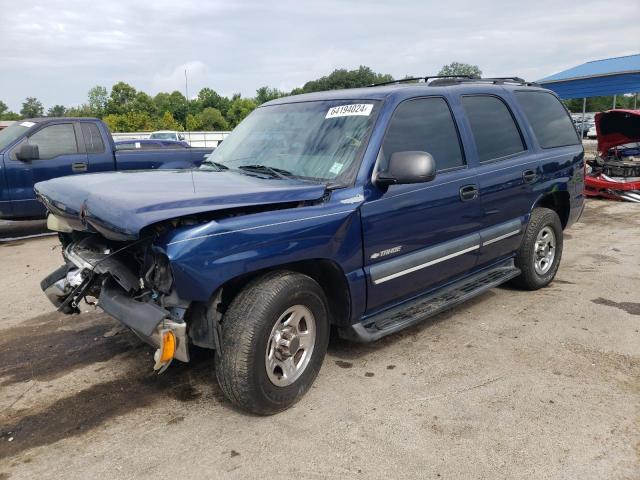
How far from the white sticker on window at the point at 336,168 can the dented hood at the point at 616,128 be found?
377 inches

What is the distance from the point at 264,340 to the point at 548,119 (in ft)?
13.0

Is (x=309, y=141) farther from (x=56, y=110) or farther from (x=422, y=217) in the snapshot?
(x=56, y=110)

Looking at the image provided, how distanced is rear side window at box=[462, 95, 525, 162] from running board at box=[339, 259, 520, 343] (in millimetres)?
1006

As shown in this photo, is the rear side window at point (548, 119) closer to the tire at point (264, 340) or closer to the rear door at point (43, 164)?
the tire at point (264, 340)

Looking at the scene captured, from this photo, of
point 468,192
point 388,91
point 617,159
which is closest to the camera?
point 388,91

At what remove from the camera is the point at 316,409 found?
318 cm

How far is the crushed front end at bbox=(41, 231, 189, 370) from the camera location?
272cm

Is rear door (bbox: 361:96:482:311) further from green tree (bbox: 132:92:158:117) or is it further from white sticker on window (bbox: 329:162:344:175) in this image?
green tree (bbox: 132:92:158:117)

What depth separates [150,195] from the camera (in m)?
2.87

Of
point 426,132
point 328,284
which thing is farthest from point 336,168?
point 426,132

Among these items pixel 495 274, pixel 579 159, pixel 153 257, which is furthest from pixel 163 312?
pixel 579 159

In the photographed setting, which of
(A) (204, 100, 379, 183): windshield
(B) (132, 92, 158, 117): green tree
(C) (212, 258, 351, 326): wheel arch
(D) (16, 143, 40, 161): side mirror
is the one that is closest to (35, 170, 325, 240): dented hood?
(A) (204, 100, 379, 183): windshield

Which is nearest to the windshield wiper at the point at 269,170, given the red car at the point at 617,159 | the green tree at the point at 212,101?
the red car at the point at 617,159

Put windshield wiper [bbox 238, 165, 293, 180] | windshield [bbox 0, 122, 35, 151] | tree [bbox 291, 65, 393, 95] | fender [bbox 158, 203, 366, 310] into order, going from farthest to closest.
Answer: tree [bbox 291, 65, 393, 95] → windshield [bbox 0, 122, 35, 151] → windshield wiper [bbox 238, 165, 293, 180] → fender [bbox 158, 203, 366, 310]
